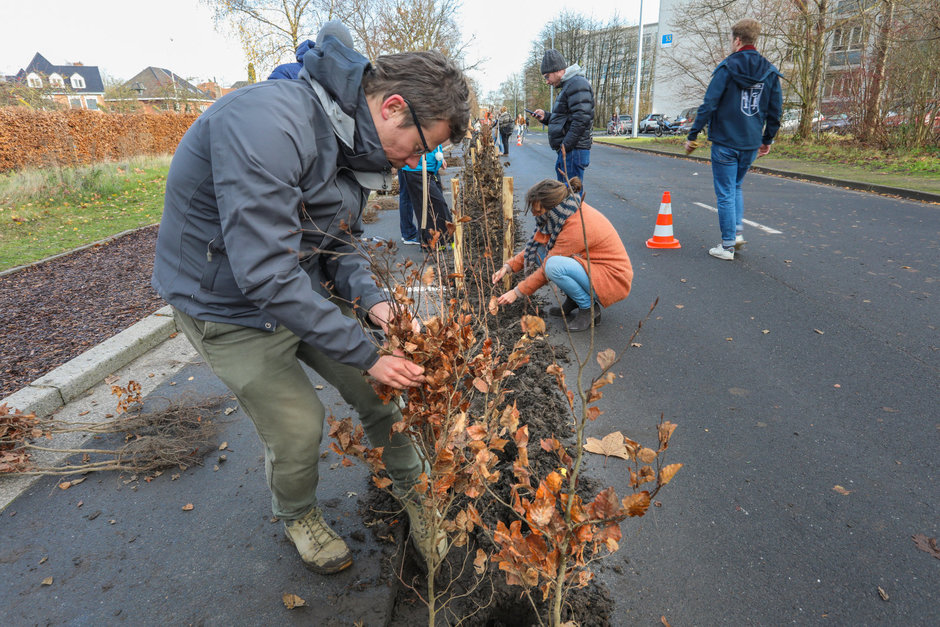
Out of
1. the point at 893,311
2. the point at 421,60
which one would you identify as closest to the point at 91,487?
the point at 421,60

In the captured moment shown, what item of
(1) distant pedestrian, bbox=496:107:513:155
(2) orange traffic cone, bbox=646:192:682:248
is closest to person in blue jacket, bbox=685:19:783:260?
(2) orange traffic cone, bbox=646:192:682:248

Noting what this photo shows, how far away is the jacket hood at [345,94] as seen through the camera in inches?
64.0

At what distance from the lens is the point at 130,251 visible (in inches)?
300

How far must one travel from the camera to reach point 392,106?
5.47ft

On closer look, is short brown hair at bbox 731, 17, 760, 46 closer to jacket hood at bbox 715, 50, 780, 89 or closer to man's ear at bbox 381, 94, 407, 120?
jacket hood at bbox 715, 50, 780, 89

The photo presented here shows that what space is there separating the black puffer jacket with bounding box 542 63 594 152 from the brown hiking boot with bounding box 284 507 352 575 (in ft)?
18.4

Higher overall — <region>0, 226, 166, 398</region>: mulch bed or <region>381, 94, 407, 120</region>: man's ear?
<region>381, 94, 407, 120</region>: man's ear

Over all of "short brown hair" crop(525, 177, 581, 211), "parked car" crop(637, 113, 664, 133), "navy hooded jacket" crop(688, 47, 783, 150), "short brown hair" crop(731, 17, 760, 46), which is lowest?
"short brown hair" crop(525, 177, 581, 211)

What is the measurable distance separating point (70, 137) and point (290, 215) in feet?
54.1

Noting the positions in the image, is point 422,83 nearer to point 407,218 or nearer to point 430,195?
point 430,195

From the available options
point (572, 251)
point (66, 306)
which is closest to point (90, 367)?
point (66, 306)

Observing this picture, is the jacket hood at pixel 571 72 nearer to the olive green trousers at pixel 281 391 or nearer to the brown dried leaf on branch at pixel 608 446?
the brown dried leaf on branch at pixel 608 446

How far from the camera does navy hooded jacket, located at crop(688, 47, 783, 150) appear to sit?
574cm

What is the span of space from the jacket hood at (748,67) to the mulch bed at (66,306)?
21.4 ft
